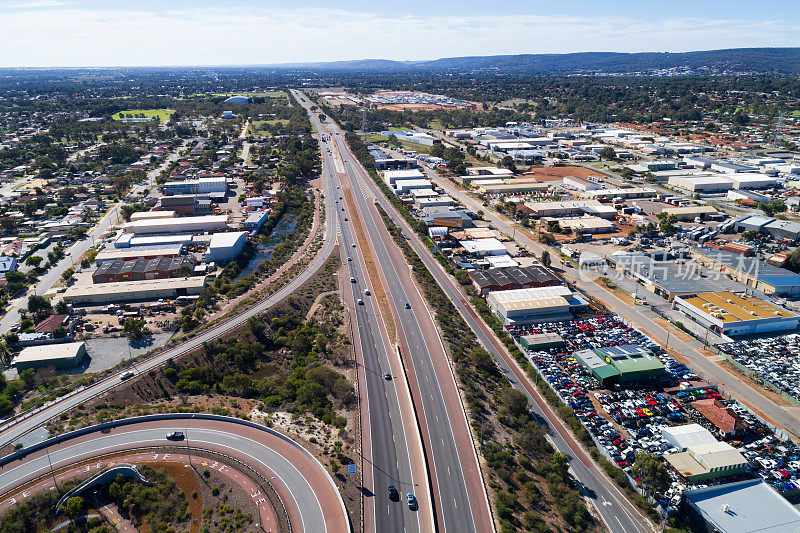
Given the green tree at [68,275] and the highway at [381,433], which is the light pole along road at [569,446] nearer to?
the highway at [381,433]

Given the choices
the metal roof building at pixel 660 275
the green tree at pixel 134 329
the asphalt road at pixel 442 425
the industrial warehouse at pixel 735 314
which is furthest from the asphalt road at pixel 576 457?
the green tree at pixel 134 329

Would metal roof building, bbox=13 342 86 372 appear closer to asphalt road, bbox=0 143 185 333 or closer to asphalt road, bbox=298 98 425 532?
asphalt road, bbox=0 143 185 333

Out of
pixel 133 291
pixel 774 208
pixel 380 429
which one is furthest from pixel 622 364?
pixel 774 208

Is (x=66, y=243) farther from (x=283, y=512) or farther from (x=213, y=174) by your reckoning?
(x=283, y=512)

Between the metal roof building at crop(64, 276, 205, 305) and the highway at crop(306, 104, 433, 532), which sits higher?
the metal roof building at crop(64, 276, 205, 305)

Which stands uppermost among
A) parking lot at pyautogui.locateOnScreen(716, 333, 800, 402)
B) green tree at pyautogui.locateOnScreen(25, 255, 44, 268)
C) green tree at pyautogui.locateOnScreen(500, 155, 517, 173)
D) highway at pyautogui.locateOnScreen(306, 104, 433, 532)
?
green tree at pyautogui.locateOnScreen(500, 155, 517, 173)

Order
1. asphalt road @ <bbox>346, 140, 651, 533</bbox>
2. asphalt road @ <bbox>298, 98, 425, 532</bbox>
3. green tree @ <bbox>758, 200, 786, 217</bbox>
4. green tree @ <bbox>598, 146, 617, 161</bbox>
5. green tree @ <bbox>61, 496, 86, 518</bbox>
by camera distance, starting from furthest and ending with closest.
Answer: green tree @ <bbox>598, 146, 617, 161</bbox> < green tree @ <bbox>758, 200, 786, 217</bbox> < asphalt road @ <bbox>346, 140, 651, 533</bbox> < asphalt road @ <bbox>298, 98, 425, 532</bbox> < green tree @ <bbox>61, 496, 86, 518</bbox>

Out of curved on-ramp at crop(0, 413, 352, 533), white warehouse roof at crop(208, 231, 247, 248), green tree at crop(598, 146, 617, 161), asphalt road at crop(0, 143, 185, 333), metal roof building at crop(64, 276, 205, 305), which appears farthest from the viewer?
green tree at crop(598, 146, 617, 161)

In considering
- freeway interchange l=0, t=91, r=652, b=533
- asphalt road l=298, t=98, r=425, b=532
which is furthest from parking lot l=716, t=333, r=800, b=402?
asphalt road l=298, t=98, r=425, b=532
